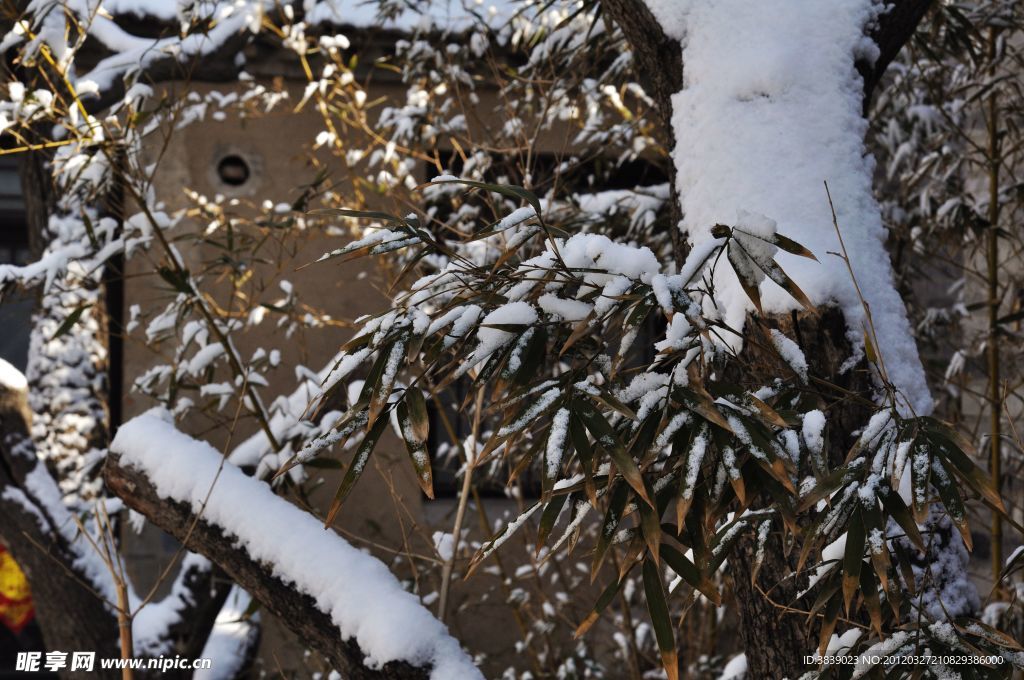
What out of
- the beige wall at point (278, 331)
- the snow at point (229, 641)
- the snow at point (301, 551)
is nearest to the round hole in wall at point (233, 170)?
the beige wall at point (278, 331)

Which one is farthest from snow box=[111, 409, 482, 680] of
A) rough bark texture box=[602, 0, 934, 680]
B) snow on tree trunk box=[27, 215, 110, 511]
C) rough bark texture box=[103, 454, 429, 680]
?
snow on tree trunk box=[27, 215, 110, 511]

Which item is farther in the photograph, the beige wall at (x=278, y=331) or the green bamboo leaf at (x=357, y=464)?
the beige wall at (x=278, y=331)

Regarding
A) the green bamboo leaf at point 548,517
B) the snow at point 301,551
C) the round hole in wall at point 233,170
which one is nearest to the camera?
the green bamboo leaf at point 548,517

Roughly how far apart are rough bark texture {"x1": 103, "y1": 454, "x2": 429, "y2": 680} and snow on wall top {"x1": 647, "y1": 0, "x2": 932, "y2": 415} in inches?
34.6

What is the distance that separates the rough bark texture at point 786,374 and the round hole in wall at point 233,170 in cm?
308

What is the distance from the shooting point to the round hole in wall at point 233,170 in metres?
4.56

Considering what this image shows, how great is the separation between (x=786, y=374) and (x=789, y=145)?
41 centimetres

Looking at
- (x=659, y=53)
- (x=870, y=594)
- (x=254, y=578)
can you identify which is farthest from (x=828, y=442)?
(x=254, y=578)

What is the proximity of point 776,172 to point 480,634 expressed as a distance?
134 inches

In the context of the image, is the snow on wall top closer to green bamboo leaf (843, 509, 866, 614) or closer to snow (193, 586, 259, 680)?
green bamboo leaf (843, 509, 866, 614)

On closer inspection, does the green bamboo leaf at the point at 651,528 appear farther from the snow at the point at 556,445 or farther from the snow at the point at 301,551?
the snow at the point at 301,551

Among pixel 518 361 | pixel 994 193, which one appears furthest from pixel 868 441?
pixel 994 193

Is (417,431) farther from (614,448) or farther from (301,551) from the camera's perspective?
(301,551)

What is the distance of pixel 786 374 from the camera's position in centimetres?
149
